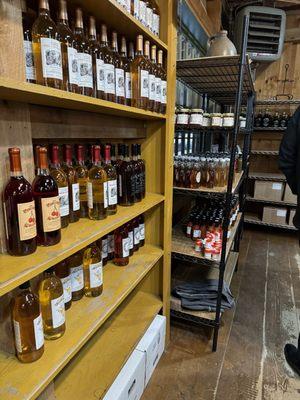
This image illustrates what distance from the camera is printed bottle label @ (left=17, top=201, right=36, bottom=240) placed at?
749 mm

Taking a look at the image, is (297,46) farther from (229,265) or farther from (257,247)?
(229,265)

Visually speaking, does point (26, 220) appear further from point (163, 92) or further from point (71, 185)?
point (163, 92)

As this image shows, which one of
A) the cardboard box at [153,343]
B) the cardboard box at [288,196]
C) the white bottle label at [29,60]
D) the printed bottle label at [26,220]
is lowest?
the cardboard box at [153,343]

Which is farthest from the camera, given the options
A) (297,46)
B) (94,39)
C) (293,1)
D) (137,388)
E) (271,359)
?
(297,46)

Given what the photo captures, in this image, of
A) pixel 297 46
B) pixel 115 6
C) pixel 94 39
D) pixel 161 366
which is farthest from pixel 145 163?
pixel 297 46

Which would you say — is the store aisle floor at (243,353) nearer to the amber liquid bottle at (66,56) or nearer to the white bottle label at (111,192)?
the white bottle label at (111,192)

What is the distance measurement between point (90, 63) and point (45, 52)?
A: 21 cm

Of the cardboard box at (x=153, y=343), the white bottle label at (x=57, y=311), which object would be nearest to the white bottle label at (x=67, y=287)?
the white bottle label at (x=57, y=311)

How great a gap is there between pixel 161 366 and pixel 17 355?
3.50 ft

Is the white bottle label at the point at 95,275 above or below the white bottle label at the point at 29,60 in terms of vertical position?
below

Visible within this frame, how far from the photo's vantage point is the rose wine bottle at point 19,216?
75 centimetres

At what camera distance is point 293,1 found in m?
3.27

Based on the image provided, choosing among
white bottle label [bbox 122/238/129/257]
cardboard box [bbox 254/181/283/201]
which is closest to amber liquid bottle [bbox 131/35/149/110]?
white bottle label [bbox 122/238/129/257]

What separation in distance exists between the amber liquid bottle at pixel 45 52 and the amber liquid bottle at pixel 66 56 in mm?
53
